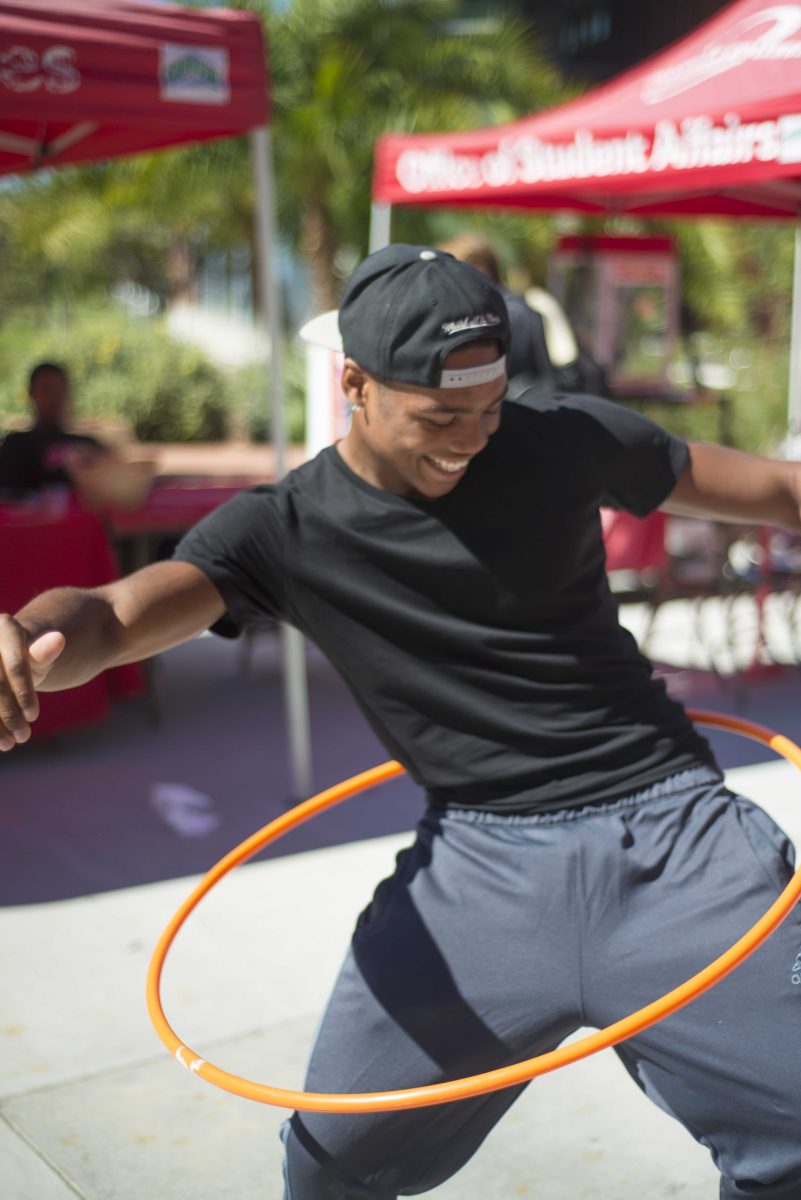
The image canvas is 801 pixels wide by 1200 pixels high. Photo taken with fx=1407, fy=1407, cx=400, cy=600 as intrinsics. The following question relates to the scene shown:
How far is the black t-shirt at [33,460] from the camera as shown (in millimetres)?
7023

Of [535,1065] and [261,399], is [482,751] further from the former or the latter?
[261,399]

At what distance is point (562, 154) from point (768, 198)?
9.77 feet

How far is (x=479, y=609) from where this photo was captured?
2.18m

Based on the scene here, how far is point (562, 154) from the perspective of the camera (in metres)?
7.15

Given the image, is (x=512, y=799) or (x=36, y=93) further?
(x=36, y=93)

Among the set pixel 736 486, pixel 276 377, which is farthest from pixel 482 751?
pixel 276 377

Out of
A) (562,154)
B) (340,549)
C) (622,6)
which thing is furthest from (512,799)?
(622,6)

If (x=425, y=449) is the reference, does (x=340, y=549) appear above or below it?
below

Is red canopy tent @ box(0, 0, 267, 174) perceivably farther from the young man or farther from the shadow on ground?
the young man

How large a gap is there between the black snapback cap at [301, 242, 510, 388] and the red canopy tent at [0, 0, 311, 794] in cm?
317

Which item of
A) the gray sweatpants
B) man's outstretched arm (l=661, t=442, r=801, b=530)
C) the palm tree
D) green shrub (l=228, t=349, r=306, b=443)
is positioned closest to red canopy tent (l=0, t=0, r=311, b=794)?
man's outstretched arm (l=661, t=442, r=801, b=530)

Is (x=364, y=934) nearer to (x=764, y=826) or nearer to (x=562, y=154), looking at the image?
(x=764, y=826)

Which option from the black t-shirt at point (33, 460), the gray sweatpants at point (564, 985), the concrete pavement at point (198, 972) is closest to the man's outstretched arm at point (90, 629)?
the gray sweatpants at point (564, 985)

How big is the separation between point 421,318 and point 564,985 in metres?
1.02
